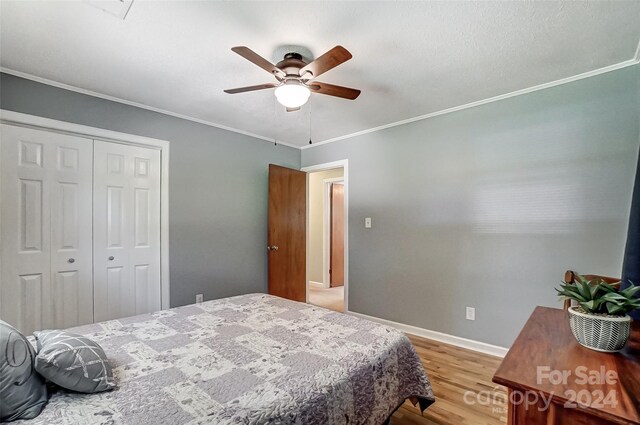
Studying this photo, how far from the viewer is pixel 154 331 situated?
5.45 ft

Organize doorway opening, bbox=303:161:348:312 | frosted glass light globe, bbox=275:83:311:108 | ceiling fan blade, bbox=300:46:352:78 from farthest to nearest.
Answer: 1. doorway opening, bbox=303:161:348:312
2. frosted glass light globe, bbox=275:83:311:108
3. ceiling fan blade, bbox=300:46:352:78

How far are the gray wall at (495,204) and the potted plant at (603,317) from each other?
165 cm

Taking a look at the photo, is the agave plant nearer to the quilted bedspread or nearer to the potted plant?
the potted plant

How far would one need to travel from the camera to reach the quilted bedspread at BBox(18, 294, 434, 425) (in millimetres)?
953

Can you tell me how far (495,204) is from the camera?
267 centimetres

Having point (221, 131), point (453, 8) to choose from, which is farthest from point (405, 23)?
point (221, 131)

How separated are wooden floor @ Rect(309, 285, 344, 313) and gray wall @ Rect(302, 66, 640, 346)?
680 mm

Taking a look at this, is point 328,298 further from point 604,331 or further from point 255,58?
point 604,331

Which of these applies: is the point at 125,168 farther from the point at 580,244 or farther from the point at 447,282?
the point at 580,244

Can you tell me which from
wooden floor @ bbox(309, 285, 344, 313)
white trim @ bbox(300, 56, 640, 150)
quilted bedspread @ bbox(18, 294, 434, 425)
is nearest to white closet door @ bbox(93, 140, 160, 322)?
quilted bedspread @ bbox(18, 294, 434, 425)

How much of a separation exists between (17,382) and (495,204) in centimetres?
323

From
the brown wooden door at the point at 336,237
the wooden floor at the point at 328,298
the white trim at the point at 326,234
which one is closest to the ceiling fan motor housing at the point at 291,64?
the wooden floor at the point at 328,298

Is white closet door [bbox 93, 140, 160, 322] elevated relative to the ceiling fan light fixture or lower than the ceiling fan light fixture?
lower

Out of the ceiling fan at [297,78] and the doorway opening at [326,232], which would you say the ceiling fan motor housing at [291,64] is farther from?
the doorway opening at [326,232]
